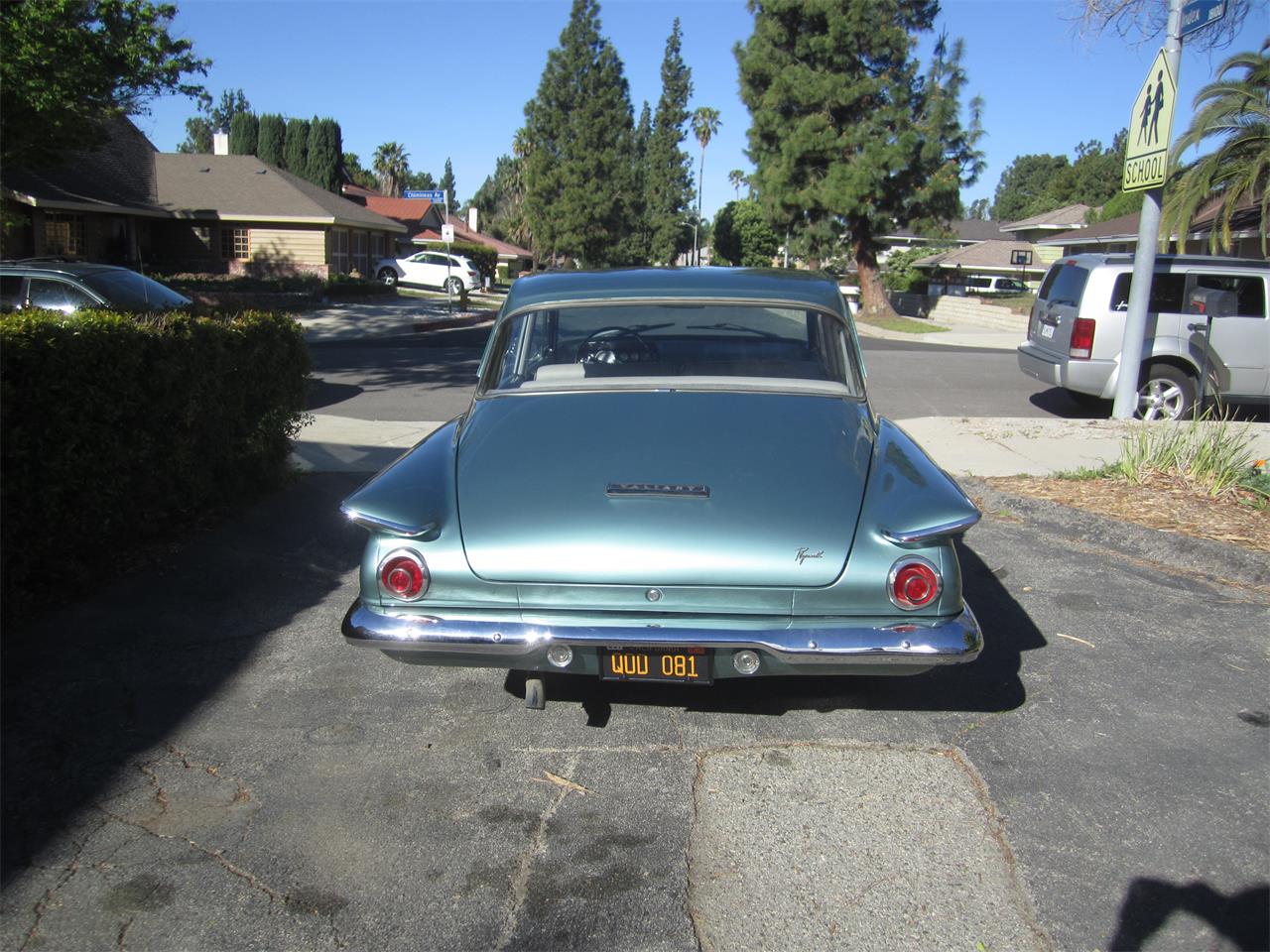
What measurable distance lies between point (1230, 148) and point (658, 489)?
18984mm

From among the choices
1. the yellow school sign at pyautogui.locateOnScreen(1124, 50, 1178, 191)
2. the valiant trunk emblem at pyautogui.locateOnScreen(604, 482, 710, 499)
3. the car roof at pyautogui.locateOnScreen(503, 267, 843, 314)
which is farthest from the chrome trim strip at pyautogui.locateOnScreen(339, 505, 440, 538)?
the yellow school sign at pyautogui.locateOnScreen(1124, 50, 1178, 191)

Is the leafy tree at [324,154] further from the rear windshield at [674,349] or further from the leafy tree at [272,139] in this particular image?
the rear windshield at [674,349]

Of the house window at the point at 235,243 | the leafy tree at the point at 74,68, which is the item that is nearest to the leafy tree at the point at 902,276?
the house window at the point at 235,243

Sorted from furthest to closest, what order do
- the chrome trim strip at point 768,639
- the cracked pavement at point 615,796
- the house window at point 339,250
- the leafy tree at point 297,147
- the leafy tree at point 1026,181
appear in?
the leafy tree at point 1026,181, the leafy tree at point 297,147, the house window at point 339,250, the chrome trim strip at point 768,639, the cracked pavement at point 615,796

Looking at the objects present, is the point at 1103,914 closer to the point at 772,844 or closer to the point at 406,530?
the point at 772,844

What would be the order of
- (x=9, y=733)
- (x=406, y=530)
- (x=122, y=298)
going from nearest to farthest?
(x=406, y=530) < (x=9, y=733) < (x=122, y=298)

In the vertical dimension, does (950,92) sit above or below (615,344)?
above

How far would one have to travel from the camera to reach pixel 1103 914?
287cm

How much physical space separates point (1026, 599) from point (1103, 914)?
292 cm

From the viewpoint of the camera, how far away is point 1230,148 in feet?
60.0

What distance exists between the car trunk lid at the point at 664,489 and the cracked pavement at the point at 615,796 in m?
0.81

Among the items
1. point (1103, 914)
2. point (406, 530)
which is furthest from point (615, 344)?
point (1103, 914)

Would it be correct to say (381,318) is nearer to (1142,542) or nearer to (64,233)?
(64,233)

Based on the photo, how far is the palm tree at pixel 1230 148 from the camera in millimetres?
17922
